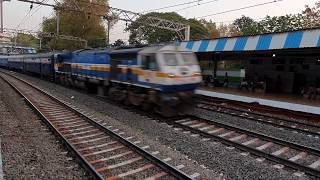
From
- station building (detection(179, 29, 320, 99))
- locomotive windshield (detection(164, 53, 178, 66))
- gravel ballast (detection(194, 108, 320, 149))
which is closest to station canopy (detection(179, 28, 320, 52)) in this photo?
station building (detection(179, 29, 320, 99))

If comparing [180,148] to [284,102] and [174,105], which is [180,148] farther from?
[284,102]

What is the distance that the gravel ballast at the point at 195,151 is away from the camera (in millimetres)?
7797

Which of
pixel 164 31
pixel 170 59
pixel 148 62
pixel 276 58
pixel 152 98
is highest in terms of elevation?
pixel 164 31

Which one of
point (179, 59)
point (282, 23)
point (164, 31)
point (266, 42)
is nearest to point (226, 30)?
point (164, 31)

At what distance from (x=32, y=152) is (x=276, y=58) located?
67.9 ft

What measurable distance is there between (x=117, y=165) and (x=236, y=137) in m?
4.56

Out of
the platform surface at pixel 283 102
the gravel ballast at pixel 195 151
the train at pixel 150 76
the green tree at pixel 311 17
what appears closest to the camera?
the gravel ballast at pixel 195 151

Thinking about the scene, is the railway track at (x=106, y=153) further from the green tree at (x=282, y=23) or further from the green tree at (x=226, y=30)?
the green tree at (x=226, y=30)

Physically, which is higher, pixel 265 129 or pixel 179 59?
pixel 179 59

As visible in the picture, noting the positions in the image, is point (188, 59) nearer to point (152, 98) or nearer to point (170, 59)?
point (170, 59)

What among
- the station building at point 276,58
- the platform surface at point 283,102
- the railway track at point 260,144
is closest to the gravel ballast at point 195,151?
the railway track at point 260,144

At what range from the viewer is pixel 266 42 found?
19156 millimetres

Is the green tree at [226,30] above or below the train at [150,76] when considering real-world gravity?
above

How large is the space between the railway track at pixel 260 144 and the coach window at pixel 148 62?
2351 millimetres
